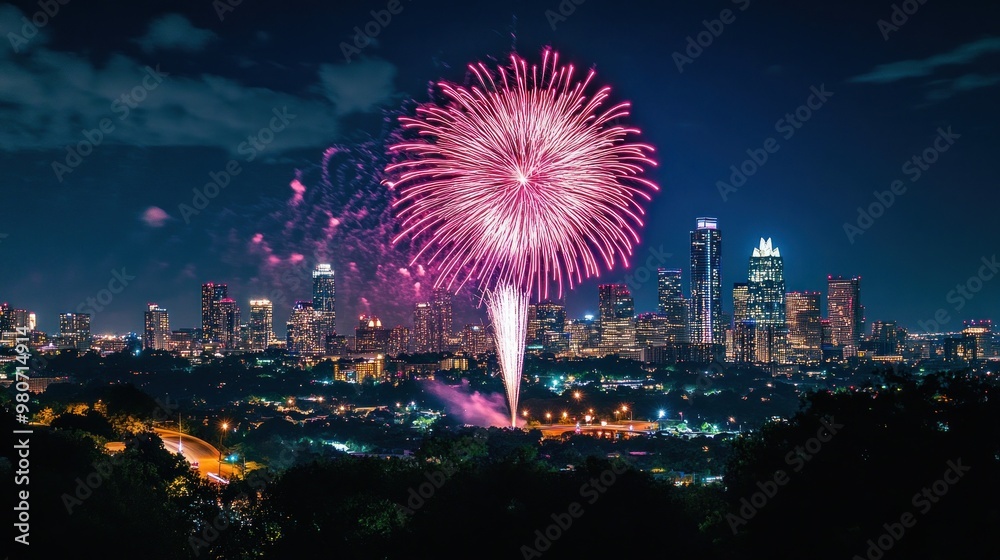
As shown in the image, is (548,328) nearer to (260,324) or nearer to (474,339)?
(474,339)

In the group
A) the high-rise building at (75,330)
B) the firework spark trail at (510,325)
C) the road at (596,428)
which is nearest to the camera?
the firework spark trail at (510,325)

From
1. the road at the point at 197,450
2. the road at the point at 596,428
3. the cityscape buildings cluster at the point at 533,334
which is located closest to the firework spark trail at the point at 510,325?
the road at the point at 197,450

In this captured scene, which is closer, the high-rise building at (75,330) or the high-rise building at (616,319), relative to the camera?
the high-rise building at (75,330)

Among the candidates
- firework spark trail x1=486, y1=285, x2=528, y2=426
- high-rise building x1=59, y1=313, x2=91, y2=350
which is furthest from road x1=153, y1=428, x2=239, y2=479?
high-rise building x1=59, y1=313, x2=91, y2=350

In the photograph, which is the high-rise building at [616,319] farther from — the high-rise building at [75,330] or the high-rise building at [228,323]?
the high-rise building at [75,330]

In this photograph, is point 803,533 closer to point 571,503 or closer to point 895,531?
point 895,531

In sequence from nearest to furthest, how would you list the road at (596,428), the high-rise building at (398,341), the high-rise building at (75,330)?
the road at (596,428), the high-rise building at (75,330), the high-rise building at (398,341)

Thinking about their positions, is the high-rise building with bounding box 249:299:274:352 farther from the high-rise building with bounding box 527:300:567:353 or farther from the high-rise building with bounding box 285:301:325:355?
the high-rise building with bounding box 527:300:567:353
